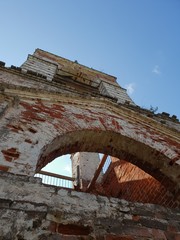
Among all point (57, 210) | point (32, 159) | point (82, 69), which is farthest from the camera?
point (82, 69)

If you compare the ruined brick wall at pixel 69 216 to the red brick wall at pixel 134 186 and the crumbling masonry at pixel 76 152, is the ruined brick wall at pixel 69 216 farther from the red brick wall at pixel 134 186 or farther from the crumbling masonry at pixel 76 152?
the red brick wall at pixel 134 186

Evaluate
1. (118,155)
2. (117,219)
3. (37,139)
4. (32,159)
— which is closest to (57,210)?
(117,219)

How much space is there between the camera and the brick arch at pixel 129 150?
456 cm

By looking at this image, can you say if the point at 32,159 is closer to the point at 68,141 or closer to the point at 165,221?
the point at 68,141

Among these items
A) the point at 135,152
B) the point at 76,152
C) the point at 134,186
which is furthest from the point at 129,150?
the point at 134,186

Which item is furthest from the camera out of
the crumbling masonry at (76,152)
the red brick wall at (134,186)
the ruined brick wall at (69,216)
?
the red brick wall at (134,186)

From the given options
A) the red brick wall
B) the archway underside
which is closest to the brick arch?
the archway underside

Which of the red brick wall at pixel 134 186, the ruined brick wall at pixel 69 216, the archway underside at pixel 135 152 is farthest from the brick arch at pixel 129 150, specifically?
the ruined brick wall at pixel 69 216

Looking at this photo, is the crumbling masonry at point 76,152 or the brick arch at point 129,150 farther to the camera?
the brick arch at point 129,150

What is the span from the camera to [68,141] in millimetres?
4238

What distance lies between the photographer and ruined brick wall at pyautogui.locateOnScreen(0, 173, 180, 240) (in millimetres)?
1933

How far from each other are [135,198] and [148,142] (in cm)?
199

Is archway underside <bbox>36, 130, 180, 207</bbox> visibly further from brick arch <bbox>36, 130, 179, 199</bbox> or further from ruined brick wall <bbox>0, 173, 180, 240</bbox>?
ruined brick wall <bbox>0, 173, 180, 240</bbox>

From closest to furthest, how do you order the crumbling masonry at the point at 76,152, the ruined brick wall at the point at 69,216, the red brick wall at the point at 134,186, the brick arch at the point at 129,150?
the ruined brick wall at the point at 69,216 → the crumbling masonry at the point at 76,152 → the brick arch at the point at 129,150 → the red brick wall at the point at 134,186
